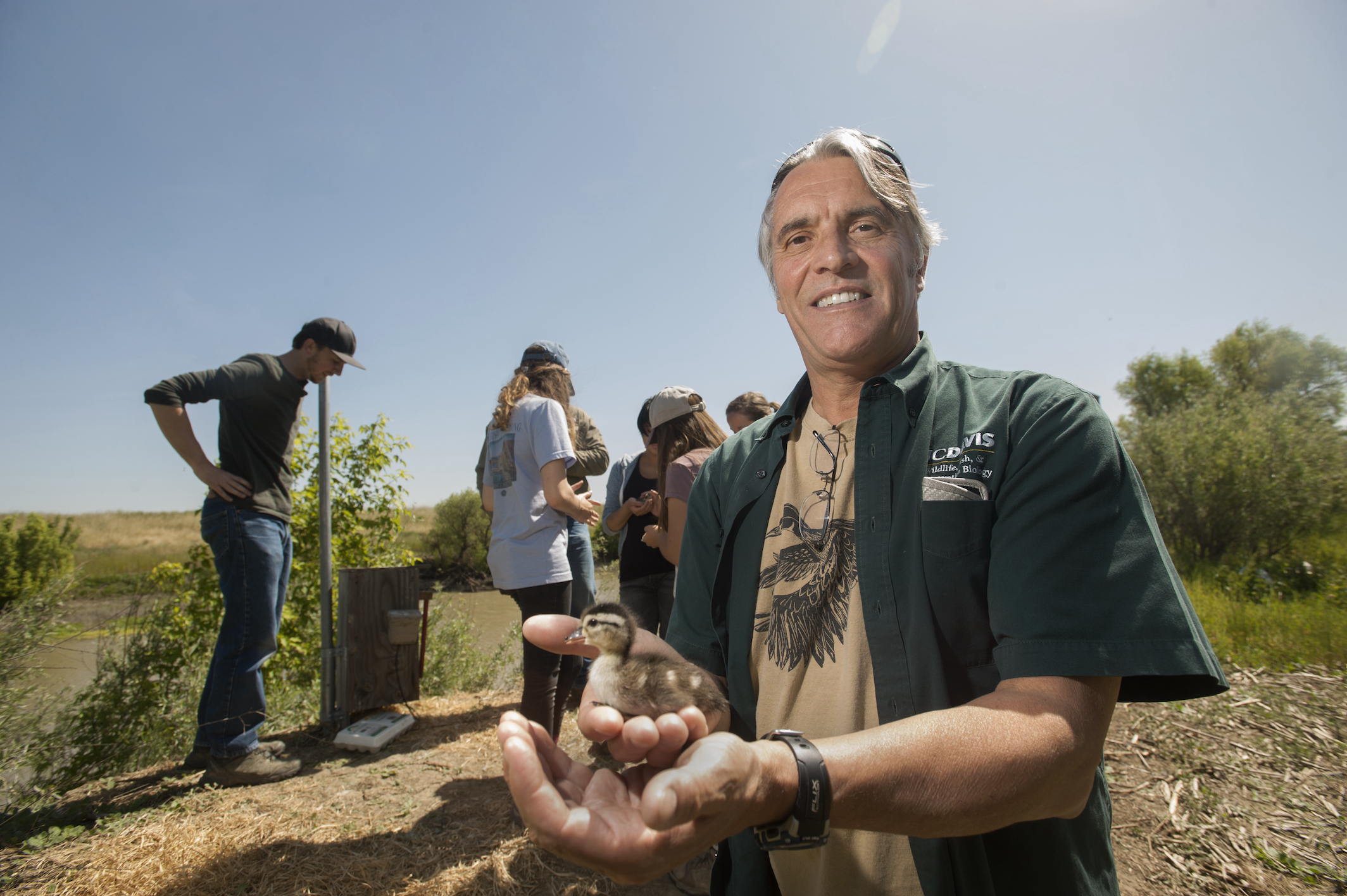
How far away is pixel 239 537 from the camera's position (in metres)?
5.03

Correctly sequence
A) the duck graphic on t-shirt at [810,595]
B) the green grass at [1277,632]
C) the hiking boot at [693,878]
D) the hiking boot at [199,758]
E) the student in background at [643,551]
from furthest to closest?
the green grass at [1277,632] < the student in background at [643,551] < the hiking boot at [199,758] < the hiking boot at [693,878] < the duck graphic on t-shirt at [810,595]

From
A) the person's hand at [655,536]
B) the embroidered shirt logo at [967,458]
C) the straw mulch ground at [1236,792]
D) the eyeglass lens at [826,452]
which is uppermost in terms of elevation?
the eyeglass lens at [826,452]

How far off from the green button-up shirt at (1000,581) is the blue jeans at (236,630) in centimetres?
482

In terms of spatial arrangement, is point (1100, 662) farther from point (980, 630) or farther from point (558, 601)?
point (558, 601)

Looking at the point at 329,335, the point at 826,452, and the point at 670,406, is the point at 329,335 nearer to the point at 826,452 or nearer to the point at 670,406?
the point at 670,406

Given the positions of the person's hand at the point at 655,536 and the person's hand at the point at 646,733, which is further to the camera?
the person's hand at the point at 655,536

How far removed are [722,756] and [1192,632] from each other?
1.10 meters

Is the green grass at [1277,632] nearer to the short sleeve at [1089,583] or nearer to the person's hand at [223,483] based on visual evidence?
the short sleeve at [1089,583]

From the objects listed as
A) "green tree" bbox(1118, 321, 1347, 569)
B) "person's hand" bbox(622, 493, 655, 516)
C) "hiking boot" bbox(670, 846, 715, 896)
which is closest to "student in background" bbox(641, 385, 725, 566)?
"person's hand" bbox(622, 493, 655, 516)

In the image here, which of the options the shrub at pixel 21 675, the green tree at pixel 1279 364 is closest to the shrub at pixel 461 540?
the shrub at pixel 21 675

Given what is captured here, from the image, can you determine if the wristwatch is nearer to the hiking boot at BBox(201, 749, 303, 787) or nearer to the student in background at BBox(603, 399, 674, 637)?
the student in background at BBox(603, 399, 674, 637)

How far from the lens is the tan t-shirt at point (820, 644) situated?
1.65 metres

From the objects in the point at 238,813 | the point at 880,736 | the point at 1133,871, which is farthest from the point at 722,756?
the point at 238,813

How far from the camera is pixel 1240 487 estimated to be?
15.3 metres
